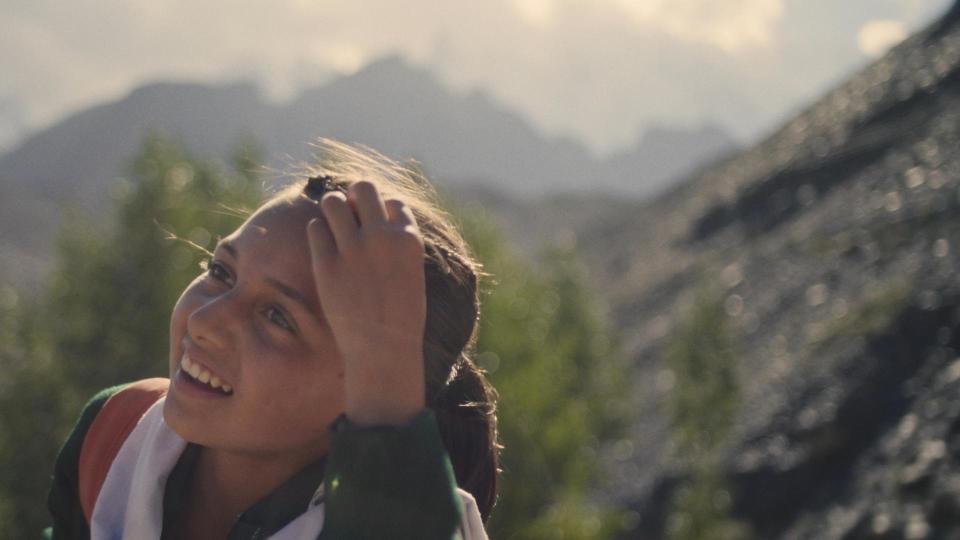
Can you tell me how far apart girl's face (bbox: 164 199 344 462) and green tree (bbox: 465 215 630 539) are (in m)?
8.97

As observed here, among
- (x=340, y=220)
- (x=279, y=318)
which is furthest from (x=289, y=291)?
(x=340, y=220)

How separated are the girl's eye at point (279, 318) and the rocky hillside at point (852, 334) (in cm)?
582

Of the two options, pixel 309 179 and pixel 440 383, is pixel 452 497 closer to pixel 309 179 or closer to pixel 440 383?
pixel 440 383

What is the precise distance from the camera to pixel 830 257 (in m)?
38.9

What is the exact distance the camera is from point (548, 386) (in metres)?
23.8

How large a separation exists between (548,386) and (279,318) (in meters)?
22.0

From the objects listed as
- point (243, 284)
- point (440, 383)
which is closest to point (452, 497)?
point (440, 383)

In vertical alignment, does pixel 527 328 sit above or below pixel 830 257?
above

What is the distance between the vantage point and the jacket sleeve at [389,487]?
172cm

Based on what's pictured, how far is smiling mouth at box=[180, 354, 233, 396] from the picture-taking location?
2.08 meters

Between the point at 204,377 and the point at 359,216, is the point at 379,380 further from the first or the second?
the point at 204,377

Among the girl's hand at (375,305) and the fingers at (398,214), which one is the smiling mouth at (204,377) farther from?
the fingers at (398,214)

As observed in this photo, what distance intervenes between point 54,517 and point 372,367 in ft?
3.86

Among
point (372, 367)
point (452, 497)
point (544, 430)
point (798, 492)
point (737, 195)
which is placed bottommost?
point (737, 195)
